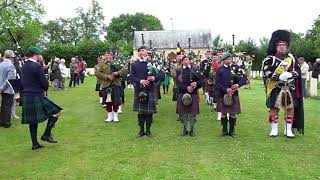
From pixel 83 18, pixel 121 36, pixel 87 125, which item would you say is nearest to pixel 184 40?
pixel 121 36

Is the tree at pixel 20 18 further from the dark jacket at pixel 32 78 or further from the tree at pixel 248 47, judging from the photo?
the dark jacket at pixel 32 78

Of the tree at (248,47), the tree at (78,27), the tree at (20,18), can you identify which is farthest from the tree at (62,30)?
the tree at (248,47)

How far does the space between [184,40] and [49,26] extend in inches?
1304

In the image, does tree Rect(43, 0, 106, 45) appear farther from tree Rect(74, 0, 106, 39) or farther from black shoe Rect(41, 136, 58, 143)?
black shoe Rect(41, 136, 58, 143)

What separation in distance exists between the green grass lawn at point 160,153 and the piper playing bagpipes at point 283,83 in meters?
0.41

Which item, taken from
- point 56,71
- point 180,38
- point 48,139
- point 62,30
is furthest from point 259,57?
point 62,30

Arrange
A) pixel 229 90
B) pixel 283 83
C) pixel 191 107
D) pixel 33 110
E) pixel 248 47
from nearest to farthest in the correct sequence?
pixel 33 110 < pixel 283 83 < pixel 229 90 < pixel 191 107 < pixel 248 47

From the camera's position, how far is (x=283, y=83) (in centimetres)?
920

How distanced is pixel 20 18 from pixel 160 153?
114ft

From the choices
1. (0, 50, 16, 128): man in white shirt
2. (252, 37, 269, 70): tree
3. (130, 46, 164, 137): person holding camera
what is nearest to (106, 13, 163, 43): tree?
(252, 37, 269, 70): tree

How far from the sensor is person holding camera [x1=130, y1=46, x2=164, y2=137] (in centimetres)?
944

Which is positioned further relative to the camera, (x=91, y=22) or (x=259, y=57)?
(x=91, y=22)

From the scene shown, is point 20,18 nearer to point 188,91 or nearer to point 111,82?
point 111,82

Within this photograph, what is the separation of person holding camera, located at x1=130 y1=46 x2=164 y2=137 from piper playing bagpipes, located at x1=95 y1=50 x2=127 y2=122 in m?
1.91
